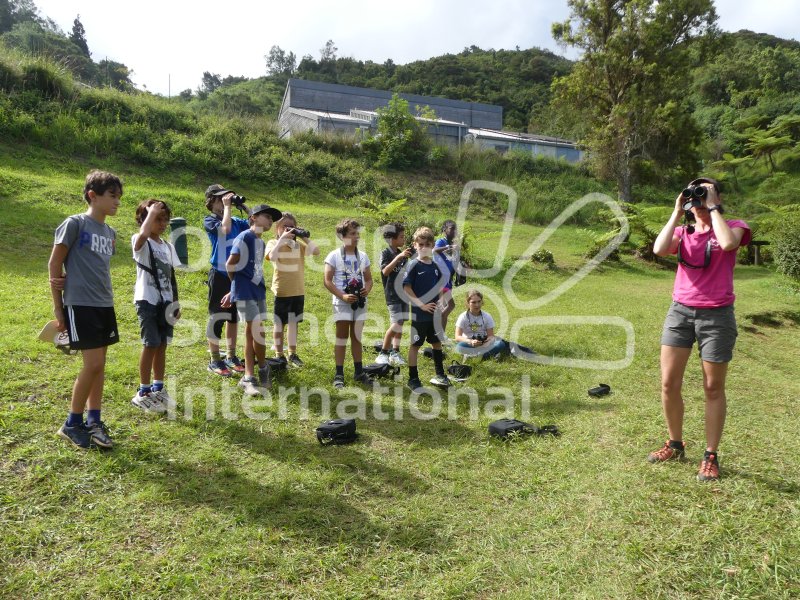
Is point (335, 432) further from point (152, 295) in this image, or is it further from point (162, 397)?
point (152, 295)

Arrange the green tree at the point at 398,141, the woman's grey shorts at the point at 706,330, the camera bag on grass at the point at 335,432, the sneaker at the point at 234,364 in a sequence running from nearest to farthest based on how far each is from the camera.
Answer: the woman's grey shorts at the point at 706,330 < the camera bag on grass at the point at 335,432 < the sneaker at the point at 234,364 < the green tree at the point at 398,141

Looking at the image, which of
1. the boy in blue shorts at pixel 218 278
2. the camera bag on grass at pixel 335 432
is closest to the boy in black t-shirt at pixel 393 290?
the boy in blue shorts at pixel 218 278

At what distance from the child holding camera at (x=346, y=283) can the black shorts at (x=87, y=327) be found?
7.66ft

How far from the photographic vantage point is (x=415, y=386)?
5.95m

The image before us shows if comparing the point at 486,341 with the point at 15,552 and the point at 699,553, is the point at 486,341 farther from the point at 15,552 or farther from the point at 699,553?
the point at 15,552

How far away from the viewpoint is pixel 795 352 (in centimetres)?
864

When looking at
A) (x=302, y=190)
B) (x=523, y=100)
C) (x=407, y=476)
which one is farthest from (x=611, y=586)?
(x=523, y=100)

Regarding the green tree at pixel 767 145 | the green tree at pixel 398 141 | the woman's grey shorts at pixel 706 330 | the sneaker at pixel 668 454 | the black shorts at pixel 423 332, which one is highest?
the green tree at pixel 767 145

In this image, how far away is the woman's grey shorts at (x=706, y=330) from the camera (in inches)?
147

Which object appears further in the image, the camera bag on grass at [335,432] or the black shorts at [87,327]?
the camera bag on grass at [335,432]

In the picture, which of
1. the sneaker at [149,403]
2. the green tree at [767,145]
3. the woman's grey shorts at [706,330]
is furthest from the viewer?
the green tree at [767,145]

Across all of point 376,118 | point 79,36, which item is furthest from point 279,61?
point 376,118

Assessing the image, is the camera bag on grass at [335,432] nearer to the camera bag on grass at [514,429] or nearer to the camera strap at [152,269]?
the camera bag on grass at [514,429]

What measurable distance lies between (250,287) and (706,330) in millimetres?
3974
